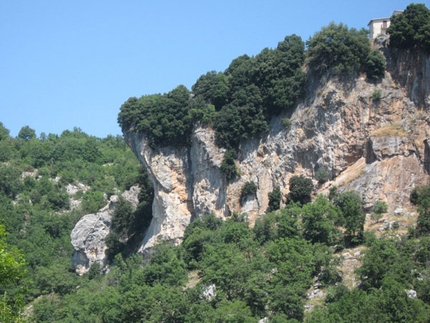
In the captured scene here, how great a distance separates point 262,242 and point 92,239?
17.6 metres

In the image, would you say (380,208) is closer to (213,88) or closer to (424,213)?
(424,213)

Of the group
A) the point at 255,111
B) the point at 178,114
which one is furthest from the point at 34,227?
the point at 255,111

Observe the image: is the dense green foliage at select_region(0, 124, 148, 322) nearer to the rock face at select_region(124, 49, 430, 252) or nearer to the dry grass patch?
the rock face at select_region(124, 49, 430, 252)

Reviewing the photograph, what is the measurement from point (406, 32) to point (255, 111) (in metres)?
10.6

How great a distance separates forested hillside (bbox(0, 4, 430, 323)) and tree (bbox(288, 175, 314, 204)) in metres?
0.06

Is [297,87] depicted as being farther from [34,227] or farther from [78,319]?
[34,227]

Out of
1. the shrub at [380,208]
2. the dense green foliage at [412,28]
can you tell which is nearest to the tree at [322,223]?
the shrub at [380,208]

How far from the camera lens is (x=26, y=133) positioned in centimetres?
10844

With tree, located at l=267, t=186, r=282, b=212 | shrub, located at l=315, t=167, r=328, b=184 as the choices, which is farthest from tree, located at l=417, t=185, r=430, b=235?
tree, located at l=267, t=186, r=282, b=212

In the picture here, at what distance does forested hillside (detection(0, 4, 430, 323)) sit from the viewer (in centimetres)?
3919

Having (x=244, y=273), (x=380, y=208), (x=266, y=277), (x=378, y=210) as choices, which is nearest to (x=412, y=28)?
(x=380, y=208)

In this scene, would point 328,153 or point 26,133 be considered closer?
point 328,153

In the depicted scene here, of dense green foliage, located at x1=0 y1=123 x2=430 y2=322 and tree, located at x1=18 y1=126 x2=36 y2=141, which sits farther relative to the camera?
tree, located at x1=18 y1=126 x2=36 y2=141

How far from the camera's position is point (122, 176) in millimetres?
→ 81625
